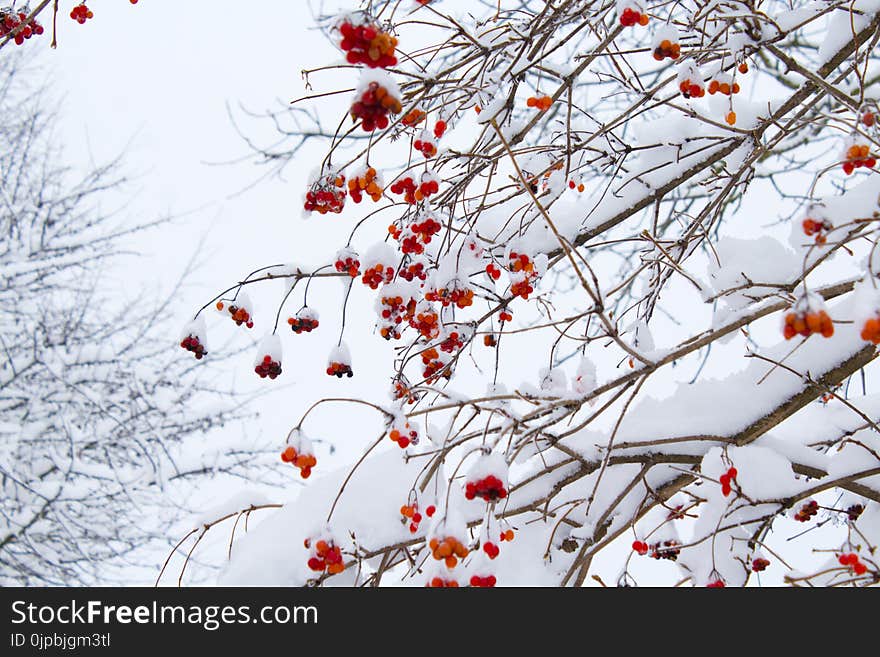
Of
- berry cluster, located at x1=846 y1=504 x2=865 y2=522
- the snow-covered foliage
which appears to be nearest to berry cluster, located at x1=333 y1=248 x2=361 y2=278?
the snow-covered foliage

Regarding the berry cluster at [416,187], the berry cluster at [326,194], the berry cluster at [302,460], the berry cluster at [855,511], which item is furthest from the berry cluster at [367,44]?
the berry cluster at [855,511]

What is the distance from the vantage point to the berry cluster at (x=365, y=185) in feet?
5.48

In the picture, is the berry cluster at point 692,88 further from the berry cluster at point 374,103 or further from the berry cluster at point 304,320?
the berry cluster at point 304,320

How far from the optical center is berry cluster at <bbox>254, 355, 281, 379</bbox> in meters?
1.93

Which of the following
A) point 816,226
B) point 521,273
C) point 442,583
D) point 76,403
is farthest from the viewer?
point 76,403

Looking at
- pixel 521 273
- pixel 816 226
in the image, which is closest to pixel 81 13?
pixel 521 273

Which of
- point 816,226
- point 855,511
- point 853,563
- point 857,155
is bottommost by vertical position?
point 853,563

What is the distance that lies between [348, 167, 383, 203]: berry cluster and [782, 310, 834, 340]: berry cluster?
1007 millimetres

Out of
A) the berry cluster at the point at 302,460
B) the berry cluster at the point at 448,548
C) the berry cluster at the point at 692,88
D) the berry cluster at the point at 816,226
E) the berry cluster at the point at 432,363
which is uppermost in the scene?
the berry cluster at the point at 692,88

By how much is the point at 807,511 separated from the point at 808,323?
1118 millimetres

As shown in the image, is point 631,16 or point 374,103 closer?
point 374,103

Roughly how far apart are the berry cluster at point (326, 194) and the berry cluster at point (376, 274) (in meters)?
0.20

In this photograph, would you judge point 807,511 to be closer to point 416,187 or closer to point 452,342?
point 452,342

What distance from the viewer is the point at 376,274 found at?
176cm
